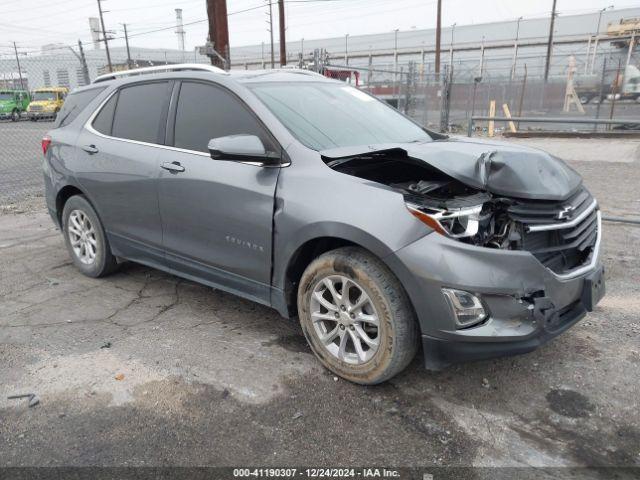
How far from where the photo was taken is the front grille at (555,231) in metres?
2.74

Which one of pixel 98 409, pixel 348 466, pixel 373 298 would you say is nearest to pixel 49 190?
pixel 98 409

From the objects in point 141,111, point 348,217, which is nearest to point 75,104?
point 141,111

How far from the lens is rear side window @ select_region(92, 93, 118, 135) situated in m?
4.35

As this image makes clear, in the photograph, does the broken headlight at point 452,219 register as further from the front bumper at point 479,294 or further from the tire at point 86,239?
the tire at point 86,239

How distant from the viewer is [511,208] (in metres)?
2.73

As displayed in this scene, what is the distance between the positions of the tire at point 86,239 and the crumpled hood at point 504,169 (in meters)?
2.46

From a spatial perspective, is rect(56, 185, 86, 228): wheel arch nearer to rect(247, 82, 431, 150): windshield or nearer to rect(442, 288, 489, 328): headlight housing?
rect(247, 82, 431, 150): windshield

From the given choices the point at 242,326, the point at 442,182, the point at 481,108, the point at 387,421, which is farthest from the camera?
the point at 481,108

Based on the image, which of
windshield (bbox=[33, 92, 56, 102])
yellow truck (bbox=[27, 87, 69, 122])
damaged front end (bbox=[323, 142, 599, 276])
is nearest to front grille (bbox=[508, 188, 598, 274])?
damaged front end (bbox=[323, 142, 599, 276])

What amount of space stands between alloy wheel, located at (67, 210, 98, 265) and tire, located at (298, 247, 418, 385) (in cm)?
246

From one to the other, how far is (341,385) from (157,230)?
186 centimetres

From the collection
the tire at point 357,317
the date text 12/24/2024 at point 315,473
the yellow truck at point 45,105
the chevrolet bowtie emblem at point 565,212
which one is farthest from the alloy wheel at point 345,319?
the yellow truck at point 45,105

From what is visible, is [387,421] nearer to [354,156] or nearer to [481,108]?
[354,156]

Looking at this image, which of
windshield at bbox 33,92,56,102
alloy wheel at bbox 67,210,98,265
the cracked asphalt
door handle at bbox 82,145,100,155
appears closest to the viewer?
the cracked asphalt
